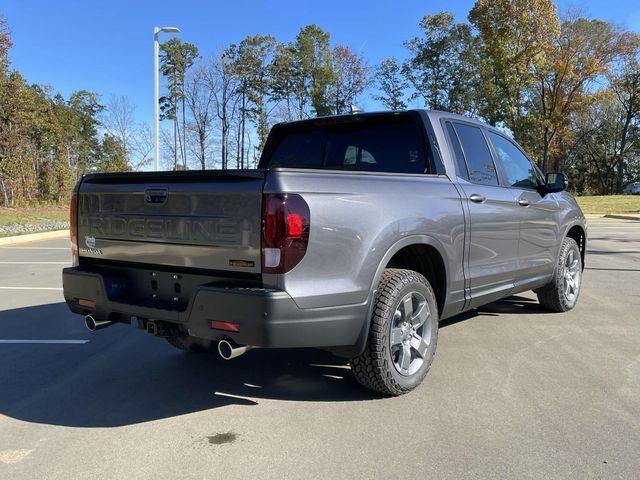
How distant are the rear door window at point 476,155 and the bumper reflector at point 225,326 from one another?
99.7 inches

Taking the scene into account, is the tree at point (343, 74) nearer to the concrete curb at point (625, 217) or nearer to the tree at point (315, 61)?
the tree at point (315, 61)

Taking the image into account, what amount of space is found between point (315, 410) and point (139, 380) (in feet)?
5.03

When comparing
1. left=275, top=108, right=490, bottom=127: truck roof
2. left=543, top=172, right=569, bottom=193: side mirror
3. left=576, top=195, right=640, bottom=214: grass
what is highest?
left=275, top=108, right=490, bottom=127: truck roof

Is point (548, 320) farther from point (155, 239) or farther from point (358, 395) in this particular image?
point (155, 239)

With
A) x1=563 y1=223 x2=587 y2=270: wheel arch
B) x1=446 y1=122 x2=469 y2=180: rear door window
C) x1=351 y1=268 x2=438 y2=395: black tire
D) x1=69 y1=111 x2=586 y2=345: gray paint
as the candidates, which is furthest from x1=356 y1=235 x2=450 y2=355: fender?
x1=563 y1=223 x2=587 y2=270: wheel arch

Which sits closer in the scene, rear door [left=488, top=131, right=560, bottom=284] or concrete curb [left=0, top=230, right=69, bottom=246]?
rear door [left=488, top=131, right=560, bottom=284]

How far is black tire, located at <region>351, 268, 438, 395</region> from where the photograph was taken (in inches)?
137

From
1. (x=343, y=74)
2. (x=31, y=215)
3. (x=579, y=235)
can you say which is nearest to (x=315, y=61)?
(x=343, y=74)

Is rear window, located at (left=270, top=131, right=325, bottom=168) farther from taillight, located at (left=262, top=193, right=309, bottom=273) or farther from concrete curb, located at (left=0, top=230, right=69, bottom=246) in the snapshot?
concrete curb, located at (left=0, top=230, right=69, bottom=246)

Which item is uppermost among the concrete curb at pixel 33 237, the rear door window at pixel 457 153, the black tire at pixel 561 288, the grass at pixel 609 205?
the rear door window at pixel 457 153

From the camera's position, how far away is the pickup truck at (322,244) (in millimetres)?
3002

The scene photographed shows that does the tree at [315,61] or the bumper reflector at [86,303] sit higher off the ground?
the tree at [315,61]

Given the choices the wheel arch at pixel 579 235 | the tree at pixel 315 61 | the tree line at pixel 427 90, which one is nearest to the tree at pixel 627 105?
the tree line at pixel 427 90

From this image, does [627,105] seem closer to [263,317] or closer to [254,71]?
[254,71]
